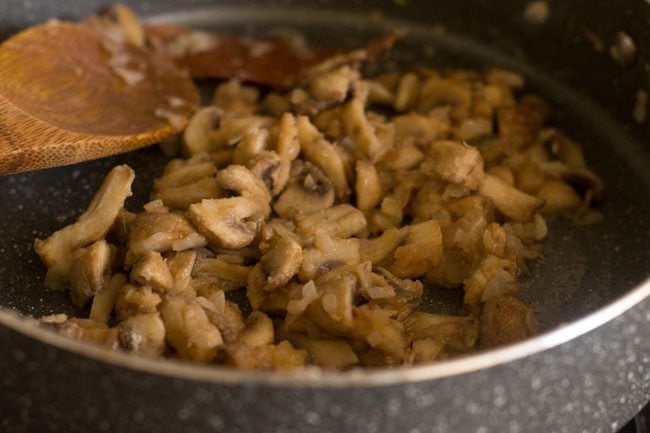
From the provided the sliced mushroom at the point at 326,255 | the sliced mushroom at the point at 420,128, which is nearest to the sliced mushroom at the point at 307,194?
the sliced mushroom at the point at 326,255

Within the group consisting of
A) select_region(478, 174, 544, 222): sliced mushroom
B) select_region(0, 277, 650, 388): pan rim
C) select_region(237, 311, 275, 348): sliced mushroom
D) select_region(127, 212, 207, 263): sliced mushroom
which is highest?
select_region(0, 277, 650, 388): pan rim

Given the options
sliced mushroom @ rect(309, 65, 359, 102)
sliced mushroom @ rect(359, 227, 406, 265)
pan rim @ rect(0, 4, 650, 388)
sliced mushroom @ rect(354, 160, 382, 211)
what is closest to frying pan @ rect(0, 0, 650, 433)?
pan rim @ rect(0, 4, 650, 388)

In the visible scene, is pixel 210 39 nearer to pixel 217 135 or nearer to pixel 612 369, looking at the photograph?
pixel 217 135

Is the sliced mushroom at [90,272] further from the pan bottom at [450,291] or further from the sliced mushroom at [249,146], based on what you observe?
the sliced mushroom at [249,146]

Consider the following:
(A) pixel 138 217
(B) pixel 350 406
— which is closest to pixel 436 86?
(A) pixel 138 217

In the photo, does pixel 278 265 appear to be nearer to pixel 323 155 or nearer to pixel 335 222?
pixel 335 222

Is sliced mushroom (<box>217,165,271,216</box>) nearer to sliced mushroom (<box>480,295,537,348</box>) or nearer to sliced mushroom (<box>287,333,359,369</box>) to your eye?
sliced mushroom (<box>287,333,359,369</box>)
